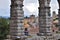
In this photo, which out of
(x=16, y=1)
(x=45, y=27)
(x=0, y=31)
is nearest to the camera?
(x=16, y=1)

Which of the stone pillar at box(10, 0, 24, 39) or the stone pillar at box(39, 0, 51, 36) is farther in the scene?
the stone pillar at box(39, 0, 51, 36)

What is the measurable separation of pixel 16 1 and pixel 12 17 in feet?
4.02

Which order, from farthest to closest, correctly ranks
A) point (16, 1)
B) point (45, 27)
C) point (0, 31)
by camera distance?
point (0, 31) → point (45, 27) → point (16, 1)

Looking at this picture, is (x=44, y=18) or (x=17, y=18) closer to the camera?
(x=17, y=18)

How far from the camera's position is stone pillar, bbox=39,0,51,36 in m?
21.1

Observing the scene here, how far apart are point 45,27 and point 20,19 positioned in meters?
2.26

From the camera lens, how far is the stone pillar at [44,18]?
2112 centimetres

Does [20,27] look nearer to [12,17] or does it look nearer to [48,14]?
[12,17]

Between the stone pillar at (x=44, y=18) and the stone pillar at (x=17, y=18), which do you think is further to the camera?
the stone pillar at (x=44, y=18)

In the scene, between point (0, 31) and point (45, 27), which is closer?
point (45, 27)

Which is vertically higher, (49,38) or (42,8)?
(42,8)

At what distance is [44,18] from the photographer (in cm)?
2128

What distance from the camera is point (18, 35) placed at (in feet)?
65.7

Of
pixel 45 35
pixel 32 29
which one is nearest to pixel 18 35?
pixel 45 35
